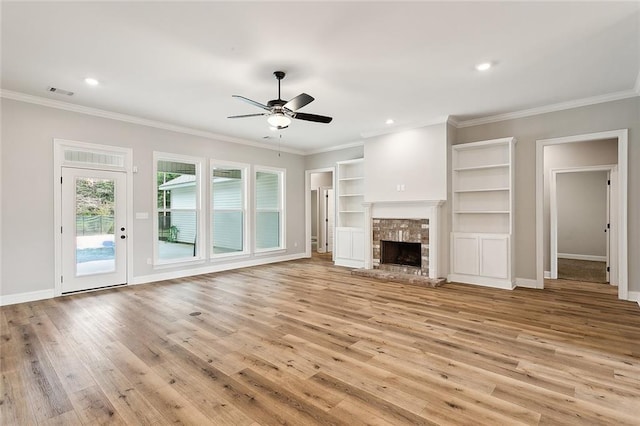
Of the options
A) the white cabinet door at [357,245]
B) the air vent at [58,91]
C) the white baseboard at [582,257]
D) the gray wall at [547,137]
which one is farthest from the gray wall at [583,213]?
the air vent at [58,91]

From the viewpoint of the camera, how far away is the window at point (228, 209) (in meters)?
6.89

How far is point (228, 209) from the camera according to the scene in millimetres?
7184

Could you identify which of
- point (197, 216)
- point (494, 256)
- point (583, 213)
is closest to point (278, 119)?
point (197, 216)

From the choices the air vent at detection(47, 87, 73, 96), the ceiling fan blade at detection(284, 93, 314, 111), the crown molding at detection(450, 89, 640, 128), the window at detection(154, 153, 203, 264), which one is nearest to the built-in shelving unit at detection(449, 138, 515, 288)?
the crown molding at detection(450, 89, 640, 128)

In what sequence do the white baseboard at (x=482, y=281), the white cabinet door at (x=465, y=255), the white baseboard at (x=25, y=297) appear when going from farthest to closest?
1. the white cabinet door at (x=465, y=255)
2. the white baseboard at (x=482, y=281)
3. the white baseboard at (x=25, y=297)

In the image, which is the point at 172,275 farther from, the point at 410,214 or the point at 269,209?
the point at 410,214

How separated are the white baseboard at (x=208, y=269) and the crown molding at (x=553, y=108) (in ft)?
17.0

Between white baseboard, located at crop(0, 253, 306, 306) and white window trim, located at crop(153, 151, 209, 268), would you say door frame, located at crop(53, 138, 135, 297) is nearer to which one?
white baseboard, located at crop(0, 253, 306, 306)

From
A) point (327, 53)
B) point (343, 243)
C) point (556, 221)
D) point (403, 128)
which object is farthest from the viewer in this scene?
point (343, 243)

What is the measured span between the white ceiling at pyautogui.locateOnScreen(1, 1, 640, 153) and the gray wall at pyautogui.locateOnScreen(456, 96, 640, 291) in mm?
262

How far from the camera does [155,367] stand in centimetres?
260

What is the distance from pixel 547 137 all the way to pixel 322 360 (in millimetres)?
5146

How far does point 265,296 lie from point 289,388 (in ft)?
8.38

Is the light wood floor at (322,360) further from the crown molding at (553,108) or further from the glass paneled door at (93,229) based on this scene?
the crown molding at (553,108)
